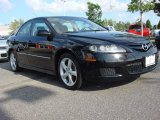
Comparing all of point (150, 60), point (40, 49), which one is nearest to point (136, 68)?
point (150, 60)

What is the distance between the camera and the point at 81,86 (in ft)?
19.3

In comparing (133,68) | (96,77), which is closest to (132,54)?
(133,68)

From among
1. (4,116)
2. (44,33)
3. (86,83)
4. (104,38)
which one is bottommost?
(4,116)

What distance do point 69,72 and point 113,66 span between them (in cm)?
101

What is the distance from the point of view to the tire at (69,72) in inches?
223

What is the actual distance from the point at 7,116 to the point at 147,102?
81.9 inches

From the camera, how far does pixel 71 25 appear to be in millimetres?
→ 6742

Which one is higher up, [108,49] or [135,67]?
[108,49]

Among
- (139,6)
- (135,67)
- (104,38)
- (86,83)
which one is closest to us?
(135,67)

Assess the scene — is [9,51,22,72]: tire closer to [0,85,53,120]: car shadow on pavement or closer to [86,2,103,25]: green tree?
[0,85,53,120]: car shadow on pavement

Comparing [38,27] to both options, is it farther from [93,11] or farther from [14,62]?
[93,11]

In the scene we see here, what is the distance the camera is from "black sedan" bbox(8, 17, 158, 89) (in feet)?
17.5

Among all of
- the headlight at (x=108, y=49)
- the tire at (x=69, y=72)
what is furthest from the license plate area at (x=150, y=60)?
the tire at (x=69, y=72)

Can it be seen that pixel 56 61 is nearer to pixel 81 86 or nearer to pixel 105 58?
pixel 81 86
